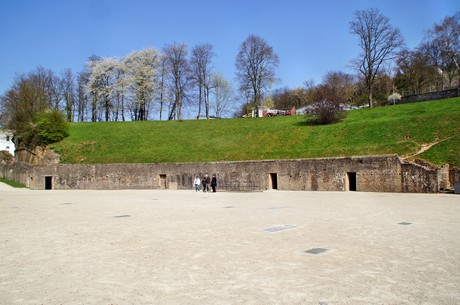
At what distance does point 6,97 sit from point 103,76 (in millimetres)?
17581

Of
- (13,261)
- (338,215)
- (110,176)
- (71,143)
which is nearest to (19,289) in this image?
(13,261)

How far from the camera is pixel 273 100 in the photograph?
303 feet

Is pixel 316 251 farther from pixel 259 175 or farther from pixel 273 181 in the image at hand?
pixel 273 181

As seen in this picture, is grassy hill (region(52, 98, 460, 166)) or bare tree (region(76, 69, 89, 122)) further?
bare tree (region(76, 69, 89, 122))

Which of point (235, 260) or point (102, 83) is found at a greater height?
point (102, 83)

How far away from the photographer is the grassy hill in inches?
1142

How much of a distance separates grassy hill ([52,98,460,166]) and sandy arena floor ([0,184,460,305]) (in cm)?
1705

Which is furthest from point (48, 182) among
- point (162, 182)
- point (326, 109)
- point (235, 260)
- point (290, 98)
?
point (290, 98)

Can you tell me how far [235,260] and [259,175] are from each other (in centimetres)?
2433

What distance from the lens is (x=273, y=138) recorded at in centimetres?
3959

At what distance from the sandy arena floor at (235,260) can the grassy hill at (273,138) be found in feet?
55.9

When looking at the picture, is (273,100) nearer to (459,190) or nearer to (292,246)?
(459,190)

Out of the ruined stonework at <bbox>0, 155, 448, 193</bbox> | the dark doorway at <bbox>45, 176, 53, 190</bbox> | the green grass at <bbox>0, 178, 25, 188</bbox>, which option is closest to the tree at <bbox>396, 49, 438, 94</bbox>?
the ruined stonework at <bbox>0, 155, 448, 193</bbox>

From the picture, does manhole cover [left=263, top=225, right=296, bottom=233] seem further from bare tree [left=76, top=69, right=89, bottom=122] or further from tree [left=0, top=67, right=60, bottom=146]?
bare tree [left=76, top=69, right=89, bottom=122]
